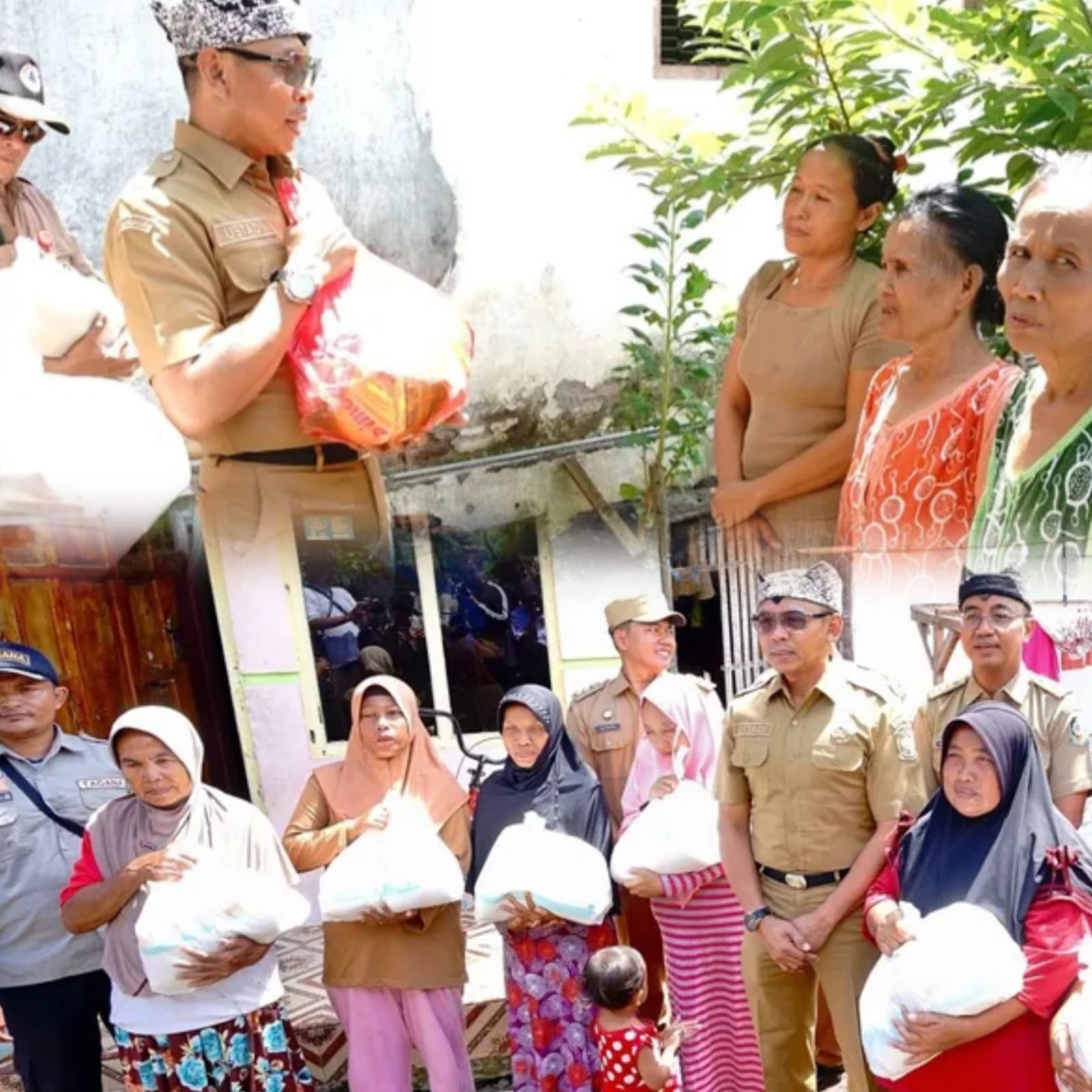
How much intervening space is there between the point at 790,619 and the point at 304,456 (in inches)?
41.6

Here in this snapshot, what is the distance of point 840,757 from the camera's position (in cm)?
283

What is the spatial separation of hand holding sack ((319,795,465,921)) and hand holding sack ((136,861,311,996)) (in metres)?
0.14

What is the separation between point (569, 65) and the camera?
296 centimetres

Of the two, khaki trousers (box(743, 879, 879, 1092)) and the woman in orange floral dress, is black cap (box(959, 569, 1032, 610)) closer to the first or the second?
the woman in orange floral dress

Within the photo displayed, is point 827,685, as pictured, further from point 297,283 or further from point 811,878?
point 297,283

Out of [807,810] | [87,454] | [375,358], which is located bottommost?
[807,810]

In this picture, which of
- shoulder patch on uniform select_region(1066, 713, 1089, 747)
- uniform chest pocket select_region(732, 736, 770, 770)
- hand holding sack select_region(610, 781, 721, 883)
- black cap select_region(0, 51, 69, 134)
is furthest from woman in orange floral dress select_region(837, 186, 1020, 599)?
black cap select_region(0, 51, 69, 134)

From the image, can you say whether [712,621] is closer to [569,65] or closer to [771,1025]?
[771,1025]

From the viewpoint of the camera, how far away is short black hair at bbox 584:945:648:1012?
2934 mm

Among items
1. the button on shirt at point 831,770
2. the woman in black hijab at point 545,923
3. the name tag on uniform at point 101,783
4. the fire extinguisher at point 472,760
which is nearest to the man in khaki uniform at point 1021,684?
the button on shirt at point 831,770

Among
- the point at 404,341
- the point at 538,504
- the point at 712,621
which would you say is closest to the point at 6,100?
the point at 404,341

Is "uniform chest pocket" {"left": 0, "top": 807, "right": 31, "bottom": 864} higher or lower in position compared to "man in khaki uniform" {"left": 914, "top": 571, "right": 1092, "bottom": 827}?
lower

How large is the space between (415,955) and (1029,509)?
1.66 meters

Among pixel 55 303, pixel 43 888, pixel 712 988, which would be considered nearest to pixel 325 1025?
pixel 43 888
